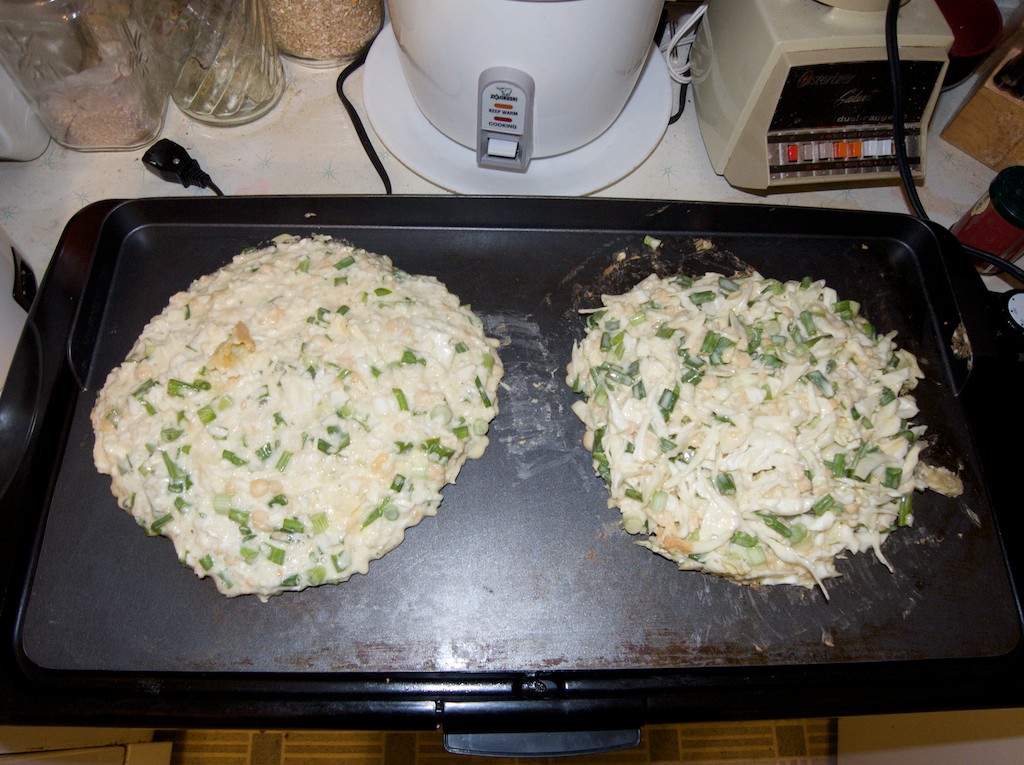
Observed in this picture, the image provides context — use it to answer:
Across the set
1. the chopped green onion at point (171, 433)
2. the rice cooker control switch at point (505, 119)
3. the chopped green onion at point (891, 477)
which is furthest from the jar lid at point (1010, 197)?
the chopped green onion at point (171, 433)

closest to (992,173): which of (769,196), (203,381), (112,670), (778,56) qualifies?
(769,196)

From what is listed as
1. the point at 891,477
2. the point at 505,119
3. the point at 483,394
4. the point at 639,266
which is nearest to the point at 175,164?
the point at 505,119

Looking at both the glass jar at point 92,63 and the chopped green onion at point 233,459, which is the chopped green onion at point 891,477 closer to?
the chopped green onion at point 233,459

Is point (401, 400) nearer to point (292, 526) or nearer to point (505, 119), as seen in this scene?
point (292, 526)

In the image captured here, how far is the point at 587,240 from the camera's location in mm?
1521

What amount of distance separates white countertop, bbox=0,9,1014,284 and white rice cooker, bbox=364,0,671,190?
182 mm

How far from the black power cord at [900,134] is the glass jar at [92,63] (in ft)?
4.87

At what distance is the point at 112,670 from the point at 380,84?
1.36m

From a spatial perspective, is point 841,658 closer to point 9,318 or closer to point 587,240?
point 587,240

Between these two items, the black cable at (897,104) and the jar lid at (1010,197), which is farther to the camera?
the jar lid at (1010,197)

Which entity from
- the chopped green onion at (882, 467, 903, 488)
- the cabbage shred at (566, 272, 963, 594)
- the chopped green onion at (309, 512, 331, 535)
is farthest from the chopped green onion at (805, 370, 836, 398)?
the chopped green onion at (309, 512, 331, 535)

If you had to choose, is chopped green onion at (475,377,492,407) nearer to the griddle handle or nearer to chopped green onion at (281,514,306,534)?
chopped green onion at (281,514,306,534)

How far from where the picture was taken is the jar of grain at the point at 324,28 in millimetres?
1656

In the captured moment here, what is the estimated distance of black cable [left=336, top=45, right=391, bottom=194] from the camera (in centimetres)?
164
